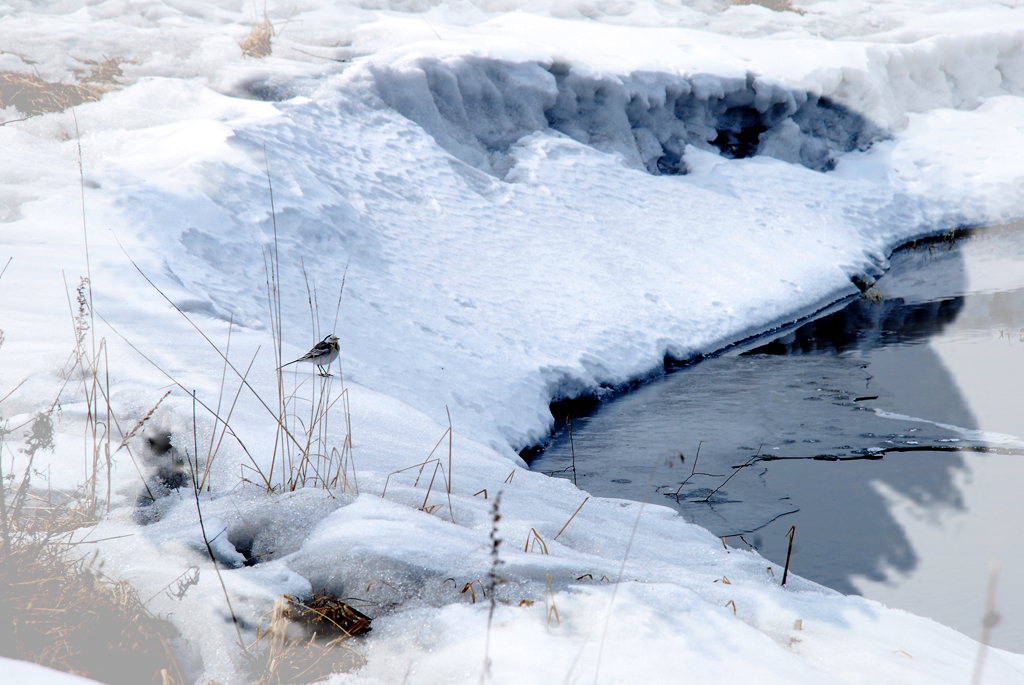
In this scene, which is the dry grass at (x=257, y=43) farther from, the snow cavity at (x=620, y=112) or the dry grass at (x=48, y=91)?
the dry grass at (x=48, y=91)

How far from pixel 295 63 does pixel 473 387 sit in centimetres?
465

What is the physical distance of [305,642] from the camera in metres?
1.46

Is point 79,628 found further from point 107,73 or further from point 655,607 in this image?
point 107,73

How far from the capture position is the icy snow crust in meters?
1.70

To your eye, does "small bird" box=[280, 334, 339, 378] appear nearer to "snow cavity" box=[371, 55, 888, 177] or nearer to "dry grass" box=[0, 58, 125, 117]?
"dry grass" box=[0, 58, 125, 117]

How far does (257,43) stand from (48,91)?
228cm

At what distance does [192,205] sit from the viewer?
4.47 m

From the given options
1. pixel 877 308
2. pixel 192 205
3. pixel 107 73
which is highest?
pixel 107 73

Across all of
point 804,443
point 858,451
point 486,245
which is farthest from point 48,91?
point 858,451

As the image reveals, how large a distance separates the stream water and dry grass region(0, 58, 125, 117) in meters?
4.77

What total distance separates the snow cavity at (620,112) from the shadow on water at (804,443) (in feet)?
11.6

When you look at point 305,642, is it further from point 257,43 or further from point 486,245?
point 257,43

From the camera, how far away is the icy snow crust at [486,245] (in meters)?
1.70

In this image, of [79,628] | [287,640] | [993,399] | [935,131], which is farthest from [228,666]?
[935,131]
